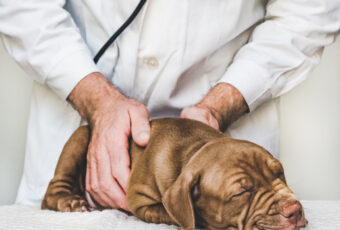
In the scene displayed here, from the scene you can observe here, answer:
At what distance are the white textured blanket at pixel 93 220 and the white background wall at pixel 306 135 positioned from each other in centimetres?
108

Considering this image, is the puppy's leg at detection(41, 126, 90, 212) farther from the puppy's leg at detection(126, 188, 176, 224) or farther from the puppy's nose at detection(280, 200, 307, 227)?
the puppy's nose at detection(280, 200, 307, 227)

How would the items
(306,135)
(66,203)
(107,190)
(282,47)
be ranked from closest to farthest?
1. (107,190)
2. (66,203)
3. (282,47)
4. (306,135)

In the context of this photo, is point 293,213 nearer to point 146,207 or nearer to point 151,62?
point 146,207

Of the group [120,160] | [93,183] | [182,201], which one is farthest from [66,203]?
[182,201]

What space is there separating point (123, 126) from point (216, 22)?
0.66m

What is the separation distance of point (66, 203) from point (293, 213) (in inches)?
38.1

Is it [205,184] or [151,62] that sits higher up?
[151,62]

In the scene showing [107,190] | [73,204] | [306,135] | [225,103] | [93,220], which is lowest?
[306,135]

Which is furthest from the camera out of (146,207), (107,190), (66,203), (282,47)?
(282,47)

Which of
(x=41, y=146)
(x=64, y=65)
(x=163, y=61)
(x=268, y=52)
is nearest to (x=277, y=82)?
(x=268, y=52)

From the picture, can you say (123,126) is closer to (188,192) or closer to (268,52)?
(188,192)

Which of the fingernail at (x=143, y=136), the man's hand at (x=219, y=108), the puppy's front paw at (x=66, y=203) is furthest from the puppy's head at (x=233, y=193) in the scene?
the puppy's front paw at (x=66, y=203)

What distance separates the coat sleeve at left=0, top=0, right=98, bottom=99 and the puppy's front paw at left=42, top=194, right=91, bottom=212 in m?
0.46

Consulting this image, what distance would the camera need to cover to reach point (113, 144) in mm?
2045
